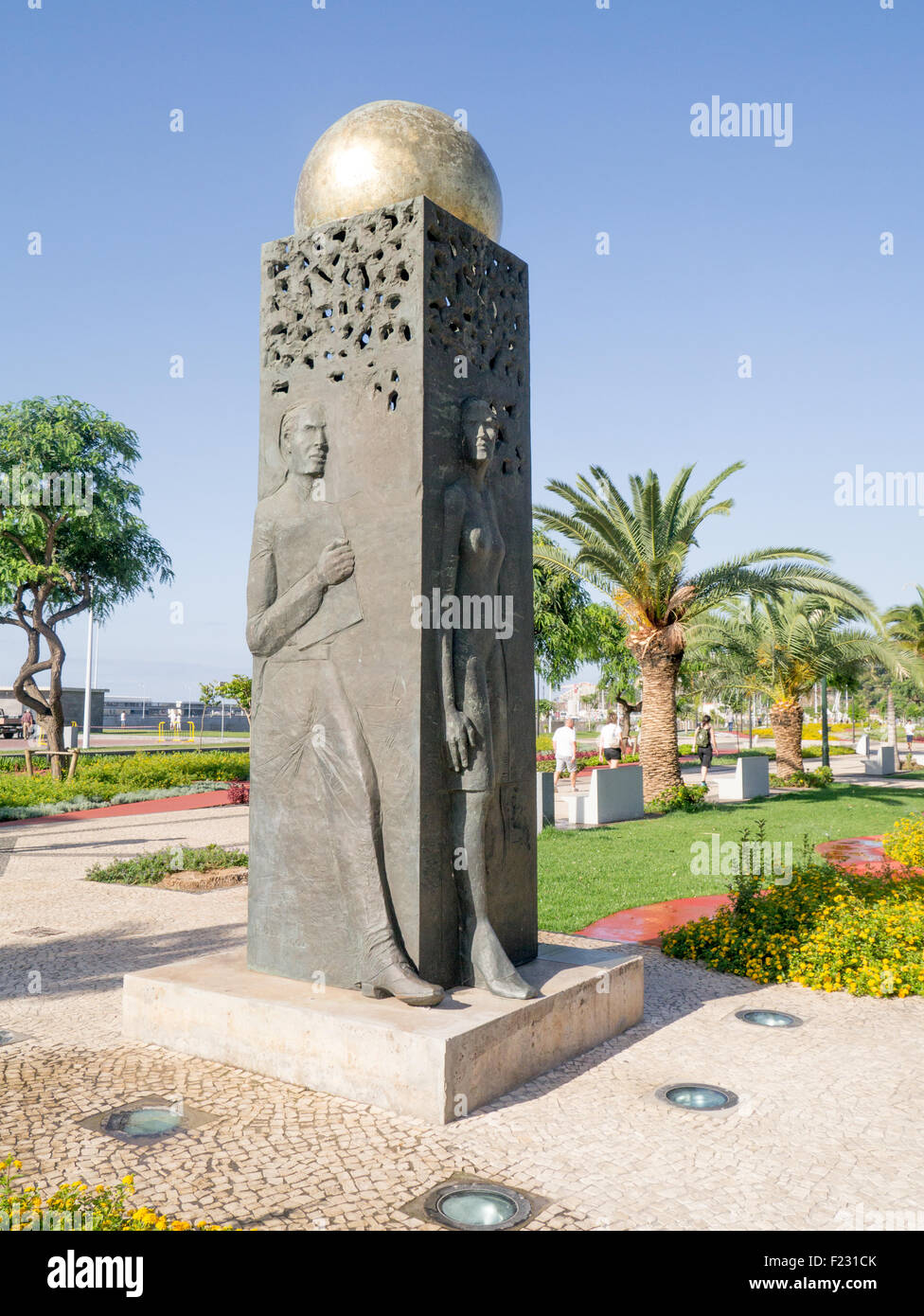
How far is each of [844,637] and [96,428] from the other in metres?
19.8

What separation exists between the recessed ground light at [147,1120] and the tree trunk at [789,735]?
22.9 metres

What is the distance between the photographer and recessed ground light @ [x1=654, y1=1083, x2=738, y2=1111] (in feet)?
14.2

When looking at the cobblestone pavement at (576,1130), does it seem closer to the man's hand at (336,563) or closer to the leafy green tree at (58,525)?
the man's hand at (336,563)

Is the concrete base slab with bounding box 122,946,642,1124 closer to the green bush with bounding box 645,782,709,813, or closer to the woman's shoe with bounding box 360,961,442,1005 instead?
the woman's shoe with bounding box 360,961,442,1005

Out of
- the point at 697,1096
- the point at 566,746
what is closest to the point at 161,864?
the point at 697,1096

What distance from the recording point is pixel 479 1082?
4.27 metres

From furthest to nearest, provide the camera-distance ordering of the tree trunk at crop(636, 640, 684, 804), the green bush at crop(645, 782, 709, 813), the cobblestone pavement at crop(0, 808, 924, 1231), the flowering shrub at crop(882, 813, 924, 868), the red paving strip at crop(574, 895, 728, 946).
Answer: the tree trunk at crop(636, 640, 684, 804) → the green bush at crop(645, 782, 709, 813) → the flowering shrub at crop(882, 813, 924, 868) → the red paving strip at crop(574, 895, 728, 946) → the cobblestone pavement at crop(0, 808, 924, 1231)

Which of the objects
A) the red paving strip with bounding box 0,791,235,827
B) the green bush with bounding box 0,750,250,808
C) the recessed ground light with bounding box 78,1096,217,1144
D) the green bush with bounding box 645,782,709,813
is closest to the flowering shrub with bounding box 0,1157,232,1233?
the recessed ground light with bounding box 78,1096,217,1144

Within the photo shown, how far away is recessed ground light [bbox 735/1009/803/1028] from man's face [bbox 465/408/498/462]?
11.8 feet

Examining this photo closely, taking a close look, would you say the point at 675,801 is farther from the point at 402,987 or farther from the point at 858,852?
the point at 402,987

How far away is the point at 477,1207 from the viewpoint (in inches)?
131

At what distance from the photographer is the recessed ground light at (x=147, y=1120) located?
3908mm

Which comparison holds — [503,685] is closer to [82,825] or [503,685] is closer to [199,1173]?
[199,1173]
